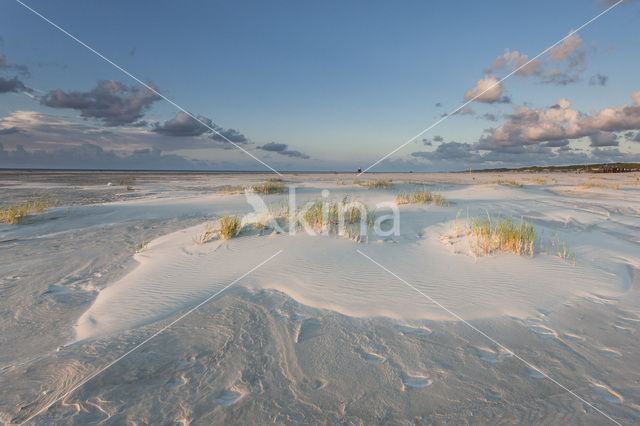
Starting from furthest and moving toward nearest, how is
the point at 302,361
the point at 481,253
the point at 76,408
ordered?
the point at 481,253 → the point at 302,361 → the point at 76,408

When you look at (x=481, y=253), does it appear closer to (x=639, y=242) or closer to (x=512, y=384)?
(x=512, y=384)

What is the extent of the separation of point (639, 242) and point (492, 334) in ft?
17.1

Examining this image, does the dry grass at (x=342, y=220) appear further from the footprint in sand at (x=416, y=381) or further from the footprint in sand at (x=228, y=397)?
the footprint in sand at (x=228, y=397)

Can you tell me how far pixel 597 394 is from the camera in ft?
5.66

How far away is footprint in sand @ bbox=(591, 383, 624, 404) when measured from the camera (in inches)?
65.7

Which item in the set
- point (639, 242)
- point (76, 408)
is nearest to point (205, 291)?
point (76, 408)

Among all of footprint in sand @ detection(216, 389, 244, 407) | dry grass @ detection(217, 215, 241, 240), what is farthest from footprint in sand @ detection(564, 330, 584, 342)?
dry grass @ detection(217, 215, 241, 240)

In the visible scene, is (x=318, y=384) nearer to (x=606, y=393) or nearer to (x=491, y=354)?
(x=491, y=354)

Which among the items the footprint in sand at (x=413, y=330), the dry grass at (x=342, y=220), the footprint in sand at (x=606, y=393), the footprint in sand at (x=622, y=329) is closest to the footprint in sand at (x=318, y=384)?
the footprint in sand at (x=413, y=330)

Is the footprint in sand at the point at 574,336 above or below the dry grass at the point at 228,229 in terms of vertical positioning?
below

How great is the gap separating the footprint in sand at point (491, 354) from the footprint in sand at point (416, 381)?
53 centimetres

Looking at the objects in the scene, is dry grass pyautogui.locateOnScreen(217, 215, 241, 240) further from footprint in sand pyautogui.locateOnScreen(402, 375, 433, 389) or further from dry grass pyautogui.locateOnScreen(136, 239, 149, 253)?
footprint in sand pyautogui.locateOnScreen(402, 375, 433, 389)

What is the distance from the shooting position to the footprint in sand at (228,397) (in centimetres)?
167

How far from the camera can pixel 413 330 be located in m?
2.47
